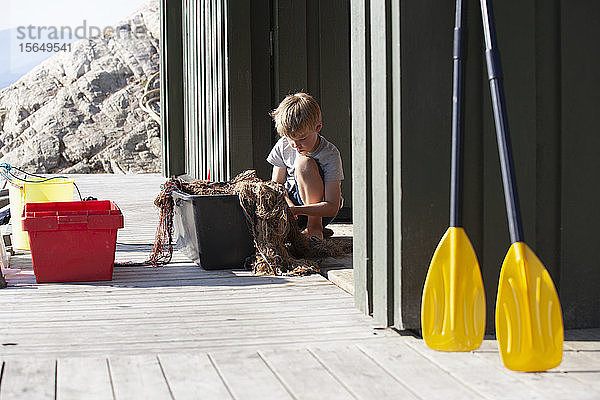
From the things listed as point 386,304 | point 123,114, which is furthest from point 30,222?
point 123,114

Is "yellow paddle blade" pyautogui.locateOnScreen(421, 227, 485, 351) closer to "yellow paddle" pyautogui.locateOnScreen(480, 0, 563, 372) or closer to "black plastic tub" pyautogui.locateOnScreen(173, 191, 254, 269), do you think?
"yellow paddle" pyautogui.locateOnScreen(480, 0, 563, 372)

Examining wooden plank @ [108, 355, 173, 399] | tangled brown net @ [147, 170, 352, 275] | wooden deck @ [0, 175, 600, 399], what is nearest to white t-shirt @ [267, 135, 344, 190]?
tangled brown net @ [147, 170, 352, 275]

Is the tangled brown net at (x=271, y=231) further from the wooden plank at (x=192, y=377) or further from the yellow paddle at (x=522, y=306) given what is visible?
the yellow paddle at (x=522, y=306)

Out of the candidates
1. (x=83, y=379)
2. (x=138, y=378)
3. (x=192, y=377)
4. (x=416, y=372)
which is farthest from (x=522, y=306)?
(x=83, y=379)

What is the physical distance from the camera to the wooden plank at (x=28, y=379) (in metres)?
1.89

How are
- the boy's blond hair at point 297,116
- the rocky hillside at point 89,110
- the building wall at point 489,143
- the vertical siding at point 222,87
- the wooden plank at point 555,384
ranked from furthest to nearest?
the rocky hillside at point 89,110
the vertical siding at point 222,87
the boy's blond hair at point 297,116
the building wall at point 489,143
the wooden plank at point 555,384

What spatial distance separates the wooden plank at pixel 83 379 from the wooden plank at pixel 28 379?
0.07 feet

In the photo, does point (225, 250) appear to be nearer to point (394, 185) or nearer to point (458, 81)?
point (394, 185)

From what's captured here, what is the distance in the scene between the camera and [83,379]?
200 centimetres

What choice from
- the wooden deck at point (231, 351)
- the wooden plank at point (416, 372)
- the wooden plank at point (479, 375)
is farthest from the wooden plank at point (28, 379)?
the wooden plank at point (479, 375)

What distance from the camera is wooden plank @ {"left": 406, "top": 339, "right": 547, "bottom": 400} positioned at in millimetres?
1861

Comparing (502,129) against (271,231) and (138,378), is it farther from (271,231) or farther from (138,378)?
(271,231)

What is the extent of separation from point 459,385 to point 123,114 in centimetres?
1348

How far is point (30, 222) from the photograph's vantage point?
319cm
